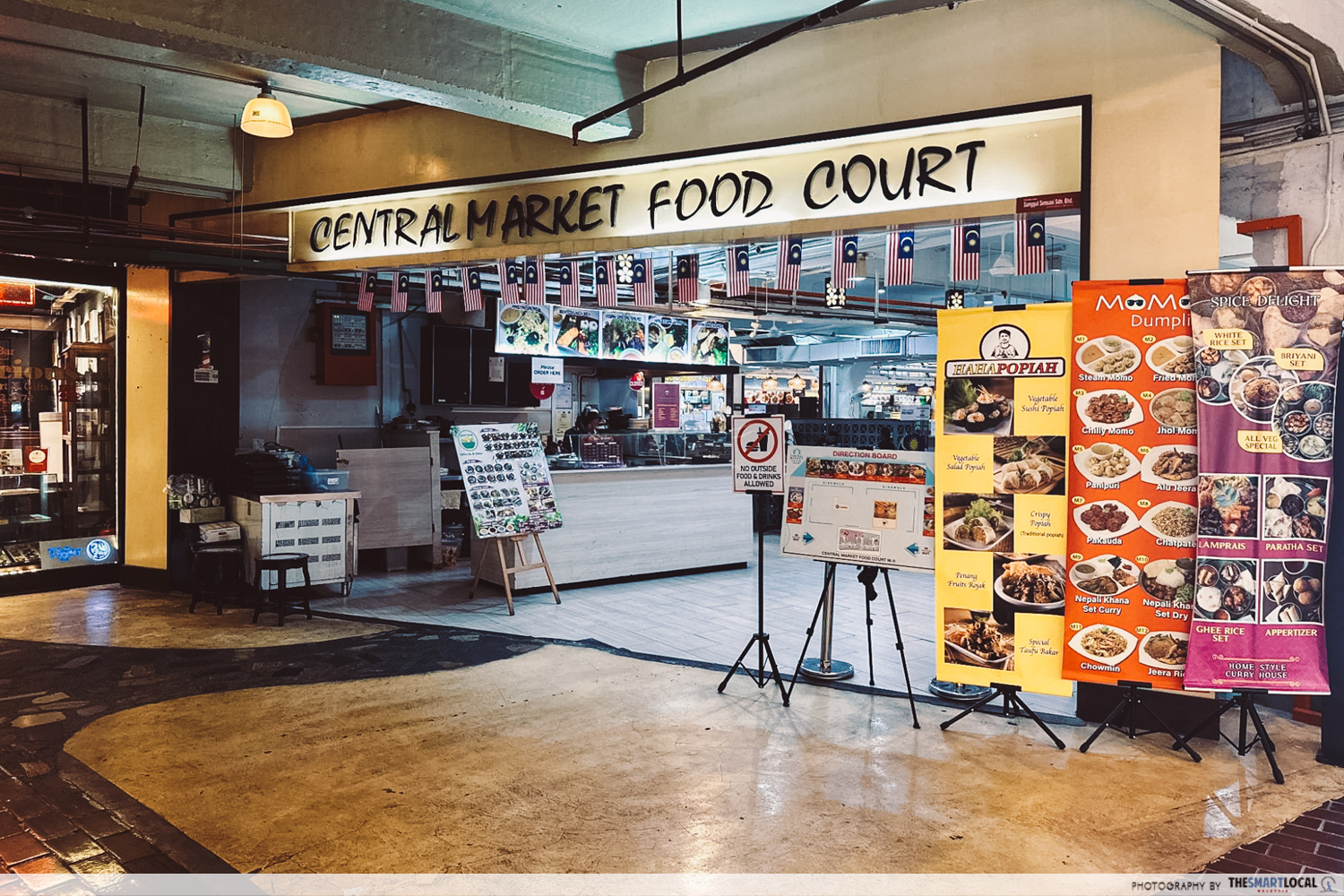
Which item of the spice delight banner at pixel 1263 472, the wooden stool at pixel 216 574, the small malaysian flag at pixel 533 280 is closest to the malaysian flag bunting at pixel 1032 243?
the spice delight banner at pixel 1263 472

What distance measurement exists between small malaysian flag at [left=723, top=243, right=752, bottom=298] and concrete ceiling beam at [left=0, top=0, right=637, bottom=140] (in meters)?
1.14

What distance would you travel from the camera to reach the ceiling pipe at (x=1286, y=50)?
3.98m

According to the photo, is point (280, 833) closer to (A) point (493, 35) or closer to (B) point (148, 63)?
(A) point (493, 35)

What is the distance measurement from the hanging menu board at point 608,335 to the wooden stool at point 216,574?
3.56 m

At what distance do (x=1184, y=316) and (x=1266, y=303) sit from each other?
0.35 metres

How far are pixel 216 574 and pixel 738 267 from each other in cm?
556

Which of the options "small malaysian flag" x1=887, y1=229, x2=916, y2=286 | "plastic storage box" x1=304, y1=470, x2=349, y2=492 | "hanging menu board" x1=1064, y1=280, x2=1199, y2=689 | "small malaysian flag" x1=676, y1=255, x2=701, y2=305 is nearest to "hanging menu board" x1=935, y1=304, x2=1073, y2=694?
"hanging menu board" x1=1064, y1=280, x2=1199, y2=689

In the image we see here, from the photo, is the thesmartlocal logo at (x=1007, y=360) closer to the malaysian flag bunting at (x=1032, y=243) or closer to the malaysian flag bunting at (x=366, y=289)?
the malaysian flag bunting at (x=1032, y=243)

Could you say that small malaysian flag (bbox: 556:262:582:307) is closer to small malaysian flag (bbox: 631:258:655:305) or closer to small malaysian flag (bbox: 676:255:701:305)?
small malaysian flag (bbox: 631:258:655:305)

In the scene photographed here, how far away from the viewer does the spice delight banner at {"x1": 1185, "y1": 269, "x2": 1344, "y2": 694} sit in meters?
4.14

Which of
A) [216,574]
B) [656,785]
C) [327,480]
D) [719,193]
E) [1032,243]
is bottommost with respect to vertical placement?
[656,785]

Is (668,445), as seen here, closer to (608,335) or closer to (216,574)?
(608,335)

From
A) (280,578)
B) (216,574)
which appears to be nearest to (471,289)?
(280,578)

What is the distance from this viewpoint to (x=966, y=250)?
5.47 m
